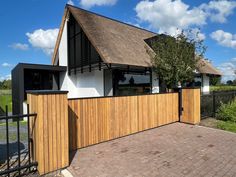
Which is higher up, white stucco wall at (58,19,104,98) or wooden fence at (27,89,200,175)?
white stucco wall at (58,19,104,98)

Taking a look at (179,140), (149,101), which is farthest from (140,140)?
(149,101)

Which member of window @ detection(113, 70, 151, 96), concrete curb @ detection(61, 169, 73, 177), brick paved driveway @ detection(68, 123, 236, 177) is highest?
window @ detection(113, 70, 151, 96)

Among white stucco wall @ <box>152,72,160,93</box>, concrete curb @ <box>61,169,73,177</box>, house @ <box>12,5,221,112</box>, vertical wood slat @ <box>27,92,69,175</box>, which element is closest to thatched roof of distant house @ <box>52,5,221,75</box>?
house @ <box>12,5,221,112</box>

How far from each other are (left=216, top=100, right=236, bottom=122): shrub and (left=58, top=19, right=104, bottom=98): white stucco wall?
20.8 ft

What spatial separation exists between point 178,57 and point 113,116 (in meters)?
6.73

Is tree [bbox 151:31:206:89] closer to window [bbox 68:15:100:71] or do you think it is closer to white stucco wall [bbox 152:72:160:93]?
white stucco wall [bbox 152:72:160:93]

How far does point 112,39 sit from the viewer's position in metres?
12.5

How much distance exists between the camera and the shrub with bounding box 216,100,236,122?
9203 millimetres

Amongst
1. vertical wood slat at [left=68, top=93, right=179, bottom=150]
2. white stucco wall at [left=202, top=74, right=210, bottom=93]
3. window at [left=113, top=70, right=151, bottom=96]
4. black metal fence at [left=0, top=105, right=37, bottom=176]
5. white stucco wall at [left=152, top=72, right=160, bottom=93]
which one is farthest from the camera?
white stucco wall at [left=202, top=74, right=210, bottom=93]

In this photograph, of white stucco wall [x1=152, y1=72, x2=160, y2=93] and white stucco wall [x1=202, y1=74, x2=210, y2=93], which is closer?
white stucco wall [x1=152, y1=72, x2=160, y2=93]

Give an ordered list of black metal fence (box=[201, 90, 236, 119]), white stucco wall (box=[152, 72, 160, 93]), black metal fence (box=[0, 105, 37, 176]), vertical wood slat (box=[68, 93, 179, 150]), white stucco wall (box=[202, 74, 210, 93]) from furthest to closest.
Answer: white stucco wall (box=[202, 74, 210, 93]) < white stucco wall (box=[152, 72, 160, 93]) < black metal fence (box=[201, 90, 236, 119]) < vertical wood slat (box=[68, 93, 179, 150]) < black metal fence (box=[0, 105, 37, 176])

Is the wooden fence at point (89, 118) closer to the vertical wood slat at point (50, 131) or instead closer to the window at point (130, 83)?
the vertical wood slat at point (50, 131)

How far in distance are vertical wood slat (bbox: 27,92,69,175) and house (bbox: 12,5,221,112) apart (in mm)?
5873

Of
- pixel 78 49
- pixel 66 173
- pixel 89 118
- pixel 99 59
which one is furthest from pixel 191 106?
pixel 78 49
